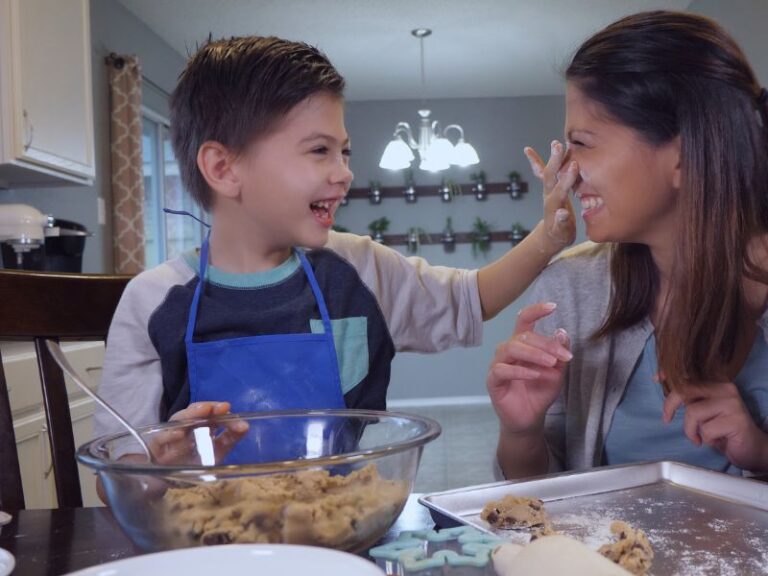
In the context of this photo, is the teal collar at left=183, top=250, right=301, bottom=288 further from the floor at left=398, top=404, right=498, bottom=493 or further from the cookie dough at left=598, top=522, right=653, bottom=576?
the floor at left=398, top=404, right=498, bottom=493

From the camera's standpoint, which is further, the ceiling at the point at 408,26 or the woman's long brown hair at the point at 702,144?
the ceiling at the point at 408,26

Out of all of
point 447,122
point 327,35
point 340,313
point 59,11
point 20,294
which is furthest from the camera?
point 447,122

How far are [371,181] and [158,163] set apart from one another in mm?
2380

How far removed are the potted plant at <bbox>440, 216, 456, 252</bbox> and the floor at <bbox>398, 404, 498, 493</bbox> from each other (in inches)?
57.0

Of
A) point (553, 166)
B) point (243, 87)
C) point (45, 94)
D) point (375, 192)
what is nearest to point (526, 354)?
point (553, 166)

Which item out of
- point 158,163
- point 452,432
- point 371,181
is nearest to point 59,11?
point 158,163

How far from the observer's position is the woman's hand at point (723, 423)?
37.6 inches

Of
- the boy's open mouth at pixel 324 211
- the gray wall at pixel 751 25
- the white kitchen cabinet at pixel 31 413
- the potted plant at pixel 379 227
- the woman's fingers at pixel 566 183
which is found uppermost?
the gray wall at pixel 751 25

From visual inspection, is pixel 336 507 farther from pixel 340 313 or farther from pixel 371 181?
pixel 371 181

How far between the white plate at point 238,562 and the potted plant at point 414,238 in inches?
275

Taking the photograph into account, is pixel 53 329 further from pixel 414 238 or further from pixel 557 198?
pixel 414 238

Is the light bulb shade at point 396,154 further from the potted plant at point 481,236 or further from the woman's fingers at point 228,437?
the woman's fingers at point 228,437

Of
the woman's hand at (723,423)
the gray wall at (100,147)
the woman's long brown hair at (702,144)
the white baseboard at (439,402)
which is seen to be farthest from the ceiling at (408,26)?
the woman's hand at (723,423)

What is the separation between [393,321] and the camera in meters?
1.33
